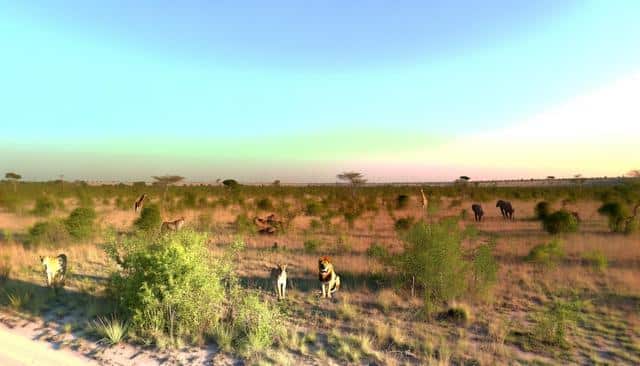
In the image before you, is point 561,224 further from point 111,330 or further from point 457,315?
point 111,330

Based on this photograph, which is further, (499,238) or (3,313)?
(499,238)

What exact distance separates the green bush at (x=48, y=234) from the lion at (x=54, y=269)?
5405mm

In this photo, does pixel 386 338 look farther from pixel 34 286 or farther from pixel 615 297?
pixel 34 286

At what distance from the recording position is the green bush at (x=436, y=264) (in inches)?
288

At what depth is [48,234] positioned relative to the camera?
1248 cm

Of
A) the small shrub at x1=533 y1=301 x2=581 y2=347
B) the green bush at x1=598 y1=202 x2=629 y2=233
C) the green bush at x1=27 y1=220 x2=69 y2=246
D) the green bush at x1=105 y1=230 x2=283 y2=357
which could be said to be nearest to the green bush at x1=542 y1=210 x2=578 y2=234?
the green bush at x1=598 y1=202 x2=629 y2=233

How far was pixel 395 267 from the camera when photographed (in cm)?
827

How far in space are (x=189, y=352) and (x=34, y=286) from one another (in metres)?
5.20

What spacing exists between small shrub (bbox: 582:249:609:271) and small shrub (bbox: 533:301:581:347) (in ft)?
15.1

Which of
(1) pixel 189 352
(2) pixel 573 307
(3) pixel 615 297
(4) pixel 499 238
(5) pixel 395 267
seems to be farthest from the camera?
(4) pixel 499 238

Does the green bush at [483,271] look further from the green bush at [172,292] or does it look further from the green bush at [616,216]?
the green bush at [616,216]

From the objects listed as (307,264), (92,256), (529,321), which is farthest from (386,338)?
(92,256)

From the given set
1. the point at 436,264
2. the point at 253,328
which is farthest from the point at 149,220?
the point at 436,264

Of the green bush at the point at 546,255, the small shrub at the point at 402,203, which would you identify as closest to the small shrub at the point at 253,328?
the green bush at the point at 546,255
